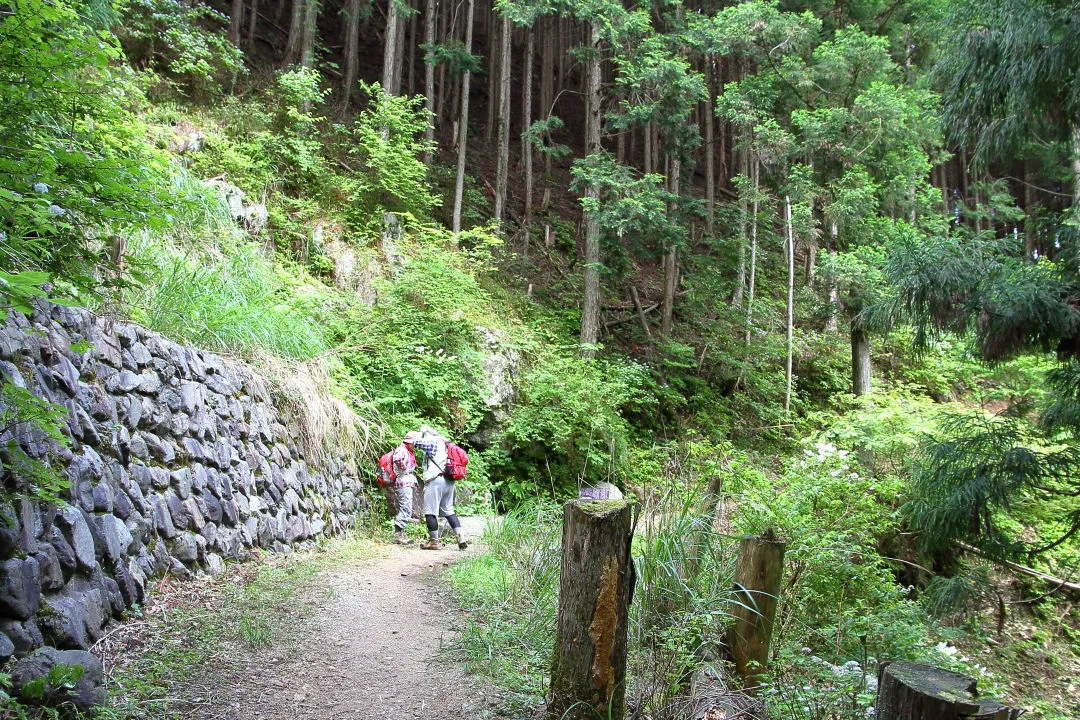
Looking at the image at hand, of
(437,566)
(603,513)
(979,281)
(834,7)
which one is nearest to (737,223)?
(834,7)

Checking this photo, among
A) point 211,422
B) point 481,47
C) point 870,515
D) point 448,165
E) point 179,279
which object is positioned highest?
point 481,47

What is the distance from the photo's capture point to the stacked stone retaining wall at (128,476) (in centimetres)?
302

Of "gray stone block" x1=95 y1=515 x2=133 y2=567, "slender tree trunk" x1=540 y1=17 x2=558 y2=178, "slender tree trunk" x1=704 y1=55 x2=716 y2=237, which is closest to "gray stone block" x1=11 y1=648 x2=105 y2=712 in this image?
"gray stone block" x1=95 y1=515 x2=133 y2=567

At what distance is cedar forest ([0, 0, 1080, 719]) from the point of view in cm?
365

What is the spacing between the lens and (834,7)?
16906 millimetres

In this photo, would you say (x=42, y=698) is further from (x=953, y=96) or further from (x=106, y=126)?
(x=953, y=96)

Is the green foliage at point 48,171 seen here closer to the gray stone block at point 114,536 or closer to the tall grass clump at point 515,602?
the gray stone block at point 114,536

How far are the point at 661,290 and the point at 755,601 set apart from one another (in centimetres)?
1530

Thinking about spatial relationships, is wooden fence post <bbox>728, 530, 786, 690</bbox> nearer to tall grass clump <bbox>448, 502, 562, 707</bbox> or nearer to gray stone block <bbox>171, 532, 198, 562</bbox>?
tall grass clump <bbox>448, 502, 562, 707</bbox>

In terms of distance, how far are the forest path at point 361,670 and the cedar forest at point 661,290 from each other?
275 mm

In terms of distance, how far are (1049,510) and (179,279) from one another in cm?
1093

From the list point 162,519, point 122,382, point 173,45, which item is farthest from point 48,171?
point 173,45

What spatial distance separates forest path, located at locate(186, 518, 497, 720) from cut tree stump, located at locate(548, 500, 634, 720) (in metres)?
0.67

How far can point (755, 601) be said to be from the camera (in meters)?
3.38
